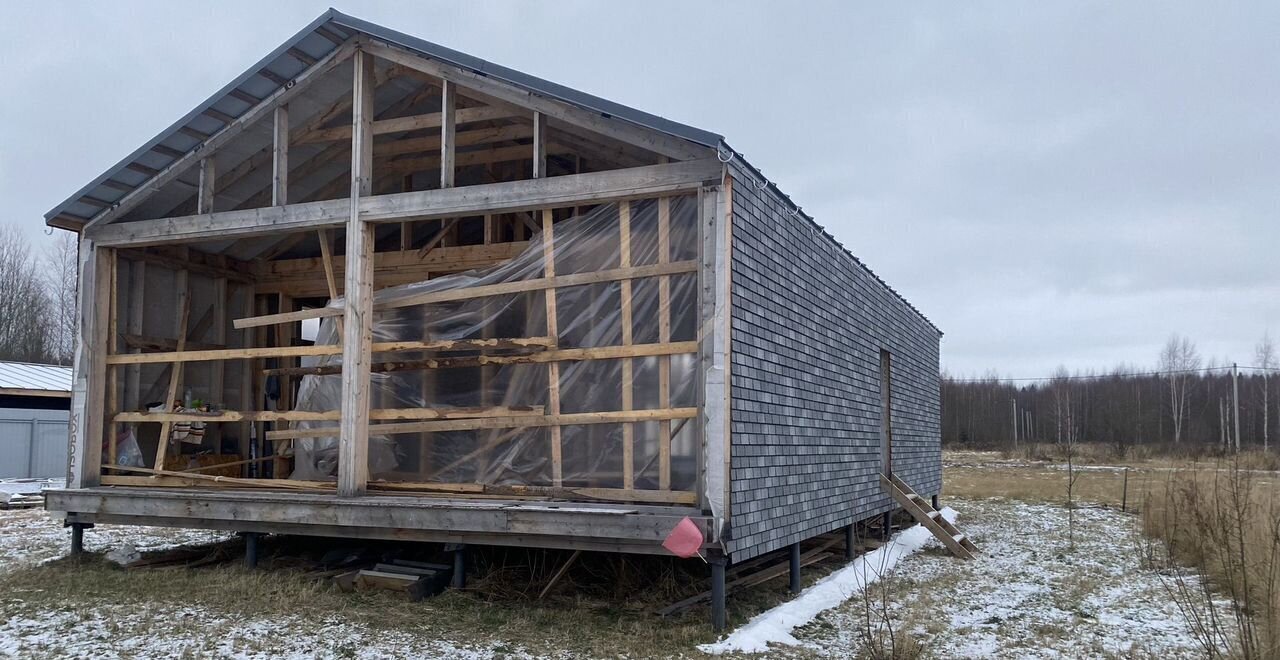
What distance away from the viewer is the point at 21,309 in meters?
33.2

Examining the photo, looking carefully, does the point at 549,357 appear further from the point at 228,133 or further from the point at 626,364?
the point at 228,133

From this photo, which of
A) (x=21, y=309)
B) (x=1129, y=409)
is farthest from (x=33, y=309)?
(x=1129, y=409)

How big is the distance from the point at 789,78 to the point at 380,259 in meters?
12.3

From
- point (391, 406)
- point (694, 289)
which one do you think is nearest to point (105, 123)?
point (391, 406)

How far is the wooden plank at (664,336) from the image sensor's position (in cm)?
690

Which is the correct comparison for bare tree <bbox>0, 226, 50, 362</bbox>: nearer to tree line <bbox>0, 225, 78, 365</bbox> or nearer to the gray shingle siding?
tree line <bbox>0, 225, 78, 365</bbox>

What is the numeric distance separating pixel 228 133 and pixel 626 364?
4.50 m

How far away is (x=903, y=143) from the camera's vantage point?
30.5 m

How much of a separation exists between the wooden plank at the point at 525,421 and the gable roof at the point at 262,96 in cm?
215

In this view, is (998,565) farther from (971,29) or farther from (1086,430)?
(1086,430)

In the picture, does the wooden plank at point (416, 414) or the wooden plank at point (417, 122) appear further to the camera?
the wooden plank at point (417, 122)

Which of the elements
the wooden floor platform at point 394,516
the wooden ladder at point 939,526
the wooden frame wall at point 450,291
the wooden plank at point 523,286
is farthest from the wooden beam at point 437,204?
the wooden ladder at point 939,526

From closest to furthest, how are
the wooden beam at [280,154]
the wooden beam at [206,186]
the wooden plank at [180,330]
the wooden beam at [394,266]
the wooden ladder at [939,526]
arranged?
the wooden beam at [280,154]
the wooden beam at [206,186]
the wooden plank at [180,330]
the wooden beam at [394,266]
the wooden ladder at [939,526]

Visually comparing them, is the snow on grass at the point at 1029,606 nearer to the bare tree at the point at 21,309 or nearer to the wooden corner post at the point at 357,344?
the wooden corner post at the point at 357,344
